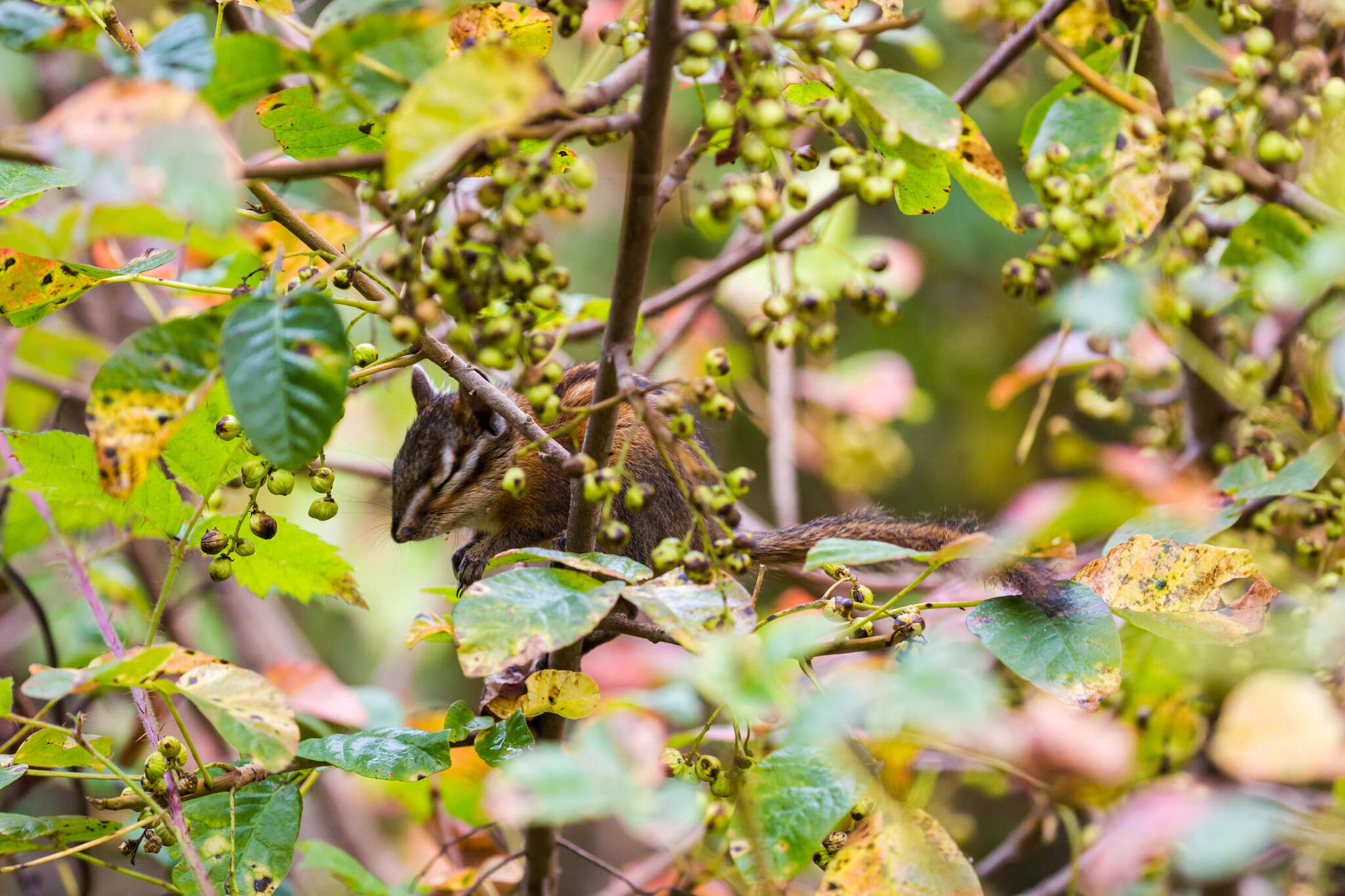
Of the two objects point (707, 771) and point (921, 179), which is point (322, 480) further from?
point (921, 179)

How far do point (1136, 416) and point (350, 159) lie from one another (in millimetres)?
4205

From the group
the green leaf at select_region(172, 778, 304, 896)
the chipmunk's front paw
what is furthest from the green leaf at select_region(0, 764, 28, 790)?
the chipmunk's front paw

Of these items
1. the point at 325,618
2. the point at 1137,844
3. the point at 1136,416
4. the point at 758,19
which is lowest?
the point at 325,618

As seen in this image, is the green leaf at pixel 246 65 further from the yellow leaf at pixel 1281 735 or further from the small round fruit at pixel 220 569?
the yellow leaf at pixel 1281 735

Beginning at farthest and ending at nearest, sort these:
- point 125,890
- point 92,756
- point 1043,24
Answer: point 125,890 → point 1043,24 → point 92,756

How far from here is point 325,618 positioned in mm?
4387

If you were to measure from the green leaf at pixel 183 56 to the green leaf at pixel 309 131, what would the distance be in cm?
21

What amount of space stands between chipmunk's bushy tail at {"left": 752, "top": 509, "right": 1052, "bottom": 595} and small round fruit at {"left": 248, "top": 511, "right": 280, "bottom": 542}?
58 cm

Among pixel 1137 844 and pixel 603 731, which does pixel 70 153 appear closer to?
pixel 603 731

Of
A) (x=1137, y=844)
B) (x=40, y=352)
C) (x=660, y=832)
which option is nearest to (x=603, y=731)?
(x=660, y=832)

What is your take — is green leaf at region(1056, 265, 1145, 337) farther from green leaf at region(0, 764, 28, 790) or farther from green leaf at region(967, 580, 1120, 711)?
green leaf at region(0, 764, 28, 790)

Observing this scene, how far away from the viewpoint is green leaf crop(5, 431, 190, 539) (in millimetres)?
1170

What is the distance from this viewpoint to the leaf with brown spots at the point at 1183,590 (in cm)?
107

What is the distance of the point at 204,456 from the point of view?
117 centimetres
